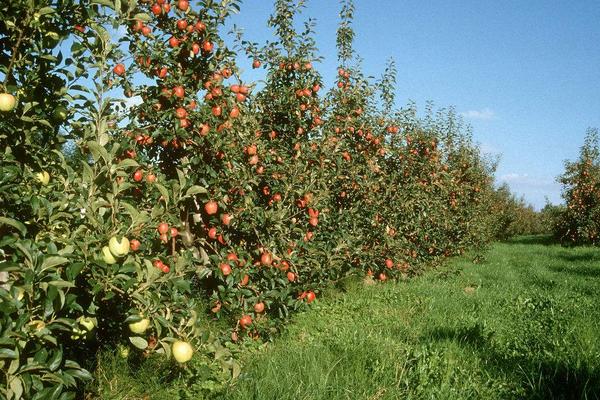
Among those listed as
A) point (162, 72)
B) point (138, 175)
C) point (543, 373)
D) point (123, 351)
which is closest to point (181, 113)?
point (162, 72)

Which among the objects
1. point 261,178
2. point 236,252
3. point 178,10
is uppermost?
point 178,10

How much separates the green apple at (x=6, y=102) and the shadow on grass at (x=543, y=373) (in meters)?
3.69

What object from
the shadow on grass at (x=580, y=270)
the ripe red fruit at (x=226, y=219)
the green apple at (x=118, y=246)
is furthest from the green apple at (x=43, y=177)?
the shadow on grass at (x=580, y=270)

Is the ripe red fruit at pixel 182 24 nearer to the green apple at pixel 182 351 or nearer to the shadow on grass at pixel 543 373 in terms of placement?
the green apple at pixel 182 351

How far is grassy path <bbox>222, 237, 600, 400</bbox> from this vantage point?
287cm

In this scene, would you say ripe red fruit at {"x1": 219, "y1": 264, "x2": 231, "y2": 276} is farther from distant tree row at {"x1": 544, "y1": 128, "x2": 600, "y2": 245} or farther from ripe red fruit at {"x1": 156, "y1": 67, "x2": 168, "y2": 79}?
distant tree row at {"x1": 544, "y1": 128, "x2": 600, "y2": 245}

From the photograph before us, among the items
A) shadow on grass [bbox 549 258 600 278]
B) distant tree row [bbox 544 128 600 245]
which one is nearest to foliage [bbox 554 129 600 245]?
distant tree row [bbox 544 128 600 245]

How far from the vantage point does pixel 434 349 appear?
3518mm

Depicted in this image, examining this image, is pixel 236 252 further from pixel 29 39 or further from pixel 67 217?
pixel 29 39

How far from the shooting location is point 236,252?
397 cm

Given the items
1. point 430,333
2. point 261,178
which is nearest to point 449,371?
point 430,333

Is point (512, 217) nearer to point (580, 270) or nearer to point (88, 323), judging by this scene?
point (580, 270)

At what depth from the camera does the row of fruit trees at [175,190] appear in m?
1.87

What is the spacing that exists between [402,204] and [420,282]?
148cm
